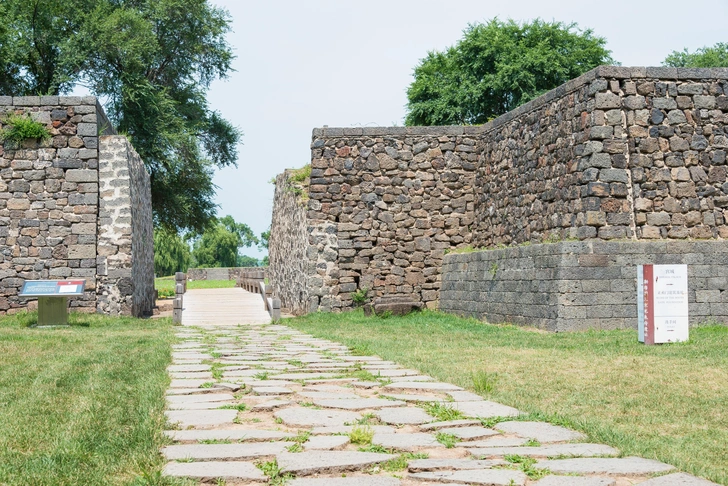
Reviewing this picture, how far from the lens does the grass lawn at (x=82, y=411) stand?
4.06 m

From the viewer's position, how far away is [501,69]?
103 ft

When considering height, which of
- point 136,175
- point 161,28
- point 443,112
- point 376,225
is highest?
point 161,28

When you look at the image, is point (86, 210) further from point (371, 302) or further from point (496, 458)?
point (496, 458)

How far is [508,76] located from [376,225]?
50.0 feet

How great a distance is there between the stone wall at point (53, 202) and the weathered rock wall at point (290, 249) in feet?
12.8

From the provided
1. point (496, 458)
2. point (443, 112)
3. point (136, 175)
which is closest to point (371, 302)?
point (136, 175)

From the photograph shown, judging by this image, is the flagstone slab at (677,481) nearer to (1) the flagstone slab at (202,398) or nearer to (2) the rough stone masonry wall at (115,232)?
(1) the flagstone slab at (202,398)

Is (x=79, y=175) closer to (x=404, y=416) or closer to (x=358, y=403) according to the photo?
(x=358, y=403)

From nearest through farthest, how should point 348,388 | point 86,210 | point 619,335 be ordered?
point 348,388, point 619,335, point 86,210

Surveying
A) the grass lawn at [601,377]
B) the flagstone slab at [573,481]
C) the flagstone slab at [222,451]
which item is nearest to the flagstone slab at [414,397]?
the grass lawn at [601,377]

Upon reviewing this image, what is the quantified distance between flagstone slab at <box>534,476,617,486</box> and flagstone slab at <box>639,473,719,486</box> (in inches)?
6.5

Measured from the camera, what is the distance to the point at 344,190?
1817 centimetres

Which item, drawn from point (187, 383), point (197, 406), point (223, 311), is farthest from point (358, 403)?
point (223, 311)

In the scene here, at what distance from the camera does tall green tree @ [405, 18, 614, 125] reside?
31312 millimetres
